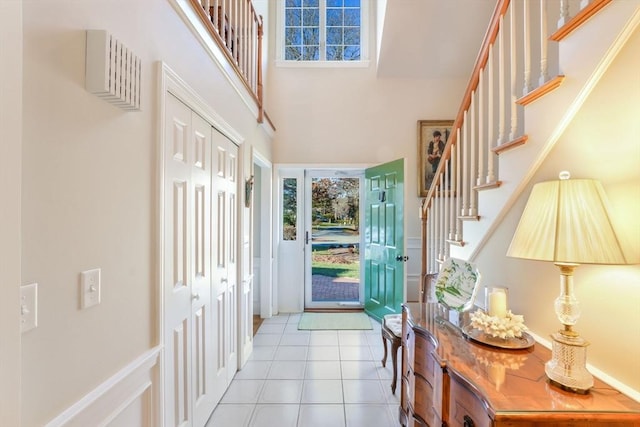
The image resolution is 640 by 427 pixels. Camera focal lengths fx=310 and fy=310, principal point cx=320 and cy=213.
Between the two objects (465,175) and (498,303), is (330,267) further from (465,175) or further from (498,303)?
(498,303)

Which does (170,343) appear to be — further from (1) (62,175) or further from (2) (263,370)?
(2) (263,370)

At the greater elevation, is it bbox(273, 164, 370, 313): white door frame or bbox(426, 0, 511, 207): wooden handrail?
bbox(426, 0, 511, 207): wooden handrail

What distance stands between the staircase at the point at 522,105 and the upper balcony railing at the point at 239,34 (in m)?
1.63

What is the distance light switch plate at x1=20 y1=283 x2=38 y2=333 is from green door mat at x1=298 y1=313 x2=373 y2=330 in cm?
314

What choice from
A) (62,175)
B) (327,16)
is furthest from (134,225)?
(327,16)

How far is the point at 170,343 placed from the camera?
153 centimetres

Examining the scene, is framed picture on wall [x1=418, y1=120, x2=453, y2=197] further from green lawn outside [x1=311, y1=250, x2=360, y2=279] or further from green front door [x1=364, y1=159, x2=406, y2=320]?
green lawn outside [x1=311, y1=250, x2=360, y2=279]

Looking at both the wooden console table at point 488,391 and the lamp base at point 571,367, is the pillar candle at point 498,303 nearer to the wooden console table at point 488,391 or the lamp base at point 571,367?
the wooden console table at point 488,391

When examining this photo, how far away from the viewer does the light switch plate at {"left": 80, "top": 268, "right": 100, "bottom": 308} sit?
37.1 inches

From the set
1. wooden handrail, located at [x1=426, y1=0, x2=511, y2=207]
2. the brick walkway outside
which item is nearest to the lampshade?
wooden handrail, located at [x1=426, y1=0, x2=511, y2=207]

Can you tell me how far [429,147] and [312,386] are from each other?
3.12 m

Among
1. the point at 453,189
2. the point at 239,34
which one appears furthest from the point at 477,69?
the point at 239,34

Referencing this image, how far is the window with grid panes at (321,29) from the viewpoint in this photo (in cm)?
424

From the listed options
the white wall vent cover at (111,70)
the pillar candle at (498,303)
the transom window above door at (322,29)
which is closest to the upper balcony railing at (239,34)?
the white wall vent cover at (111,70)
